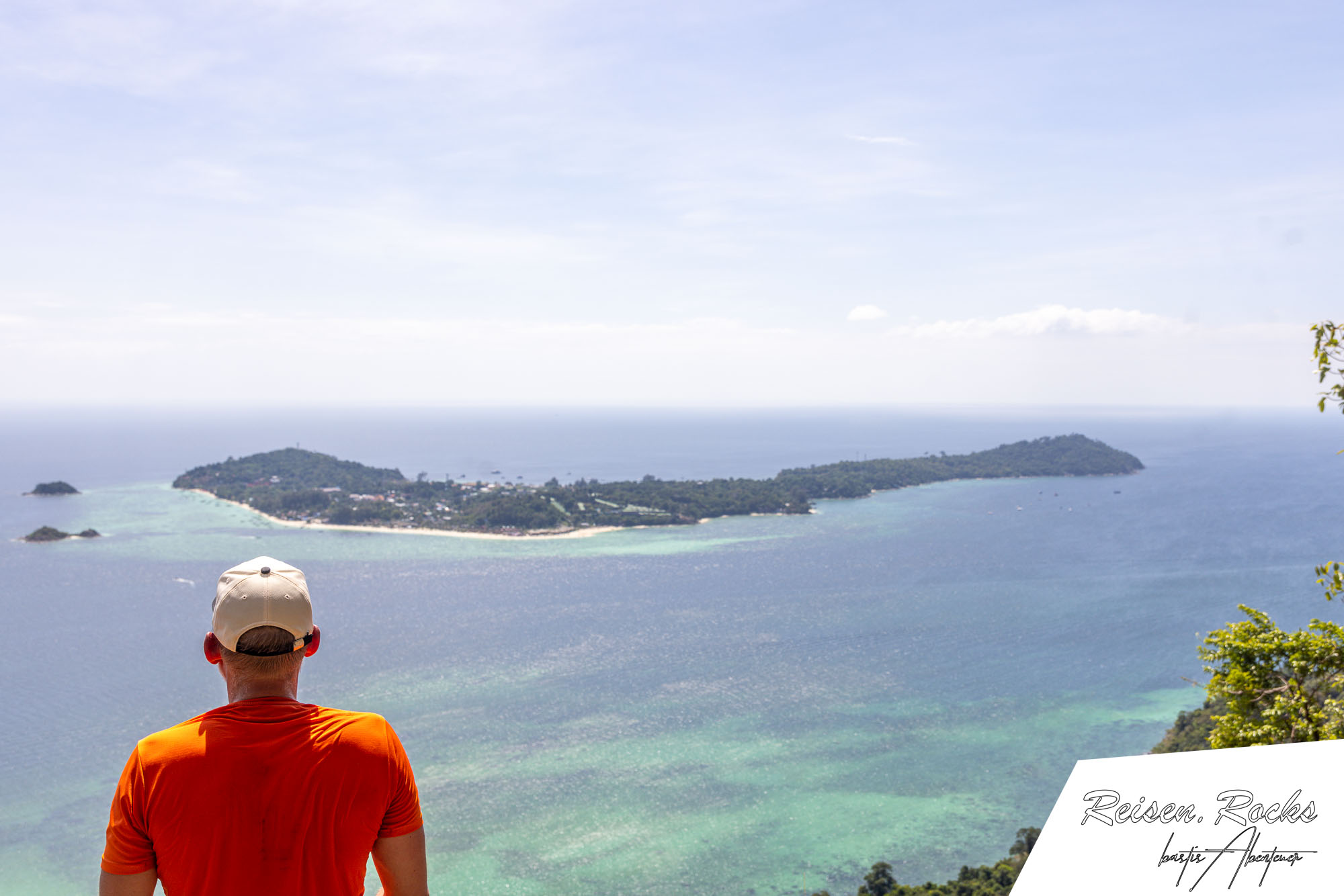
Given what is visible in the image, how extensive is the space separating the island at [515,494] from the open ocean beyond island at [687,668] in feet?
12.0

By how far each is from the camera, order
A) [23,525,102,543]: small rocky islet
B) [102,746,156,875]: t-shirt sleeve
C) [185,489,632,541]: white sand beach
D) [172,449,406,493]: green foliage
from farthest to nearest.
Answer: [172,449,406,493]: green foliage
[185,489,632,541]: white sand beach
[23,525,102,543]: small rocky islet
[102,746,156,875]: t-shirt sleeve

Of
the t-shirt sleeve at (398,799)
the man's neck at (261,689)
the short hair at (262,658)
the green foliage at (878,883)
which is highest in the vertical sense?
the short hair at (262,658)

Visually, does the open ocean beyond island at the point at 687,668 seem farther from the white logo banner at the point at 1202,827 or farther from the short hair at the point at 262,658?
the short hair at the point at 262,658

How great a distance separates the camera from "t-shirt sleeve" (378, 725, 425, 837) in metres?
1.42

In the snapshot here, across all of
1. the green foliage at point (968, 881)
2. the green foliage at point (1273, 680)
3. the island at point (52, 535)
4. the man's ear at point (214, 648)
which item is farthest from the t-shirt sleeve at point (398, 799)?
the island at point (52, 535)

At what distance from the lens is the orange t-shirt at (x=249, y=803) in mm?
1333

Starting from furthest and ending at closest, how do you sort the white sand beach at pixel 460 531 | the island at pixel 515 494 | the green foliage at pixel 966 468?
the green foliage at pixel 966 468 < the island at pixel 515 494 < the white sand beach at pixel 460 531

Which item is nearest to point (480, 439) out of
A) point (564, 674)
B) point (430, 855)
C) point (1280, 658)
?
point (564, 674)

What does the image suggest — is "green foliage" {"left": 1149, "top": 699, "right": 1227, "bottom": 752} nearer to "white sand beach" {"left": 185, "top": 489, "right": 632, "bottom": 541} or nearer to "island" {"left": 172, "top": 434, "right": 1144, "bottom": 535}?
"white sand beach" {"left": 185, "top": 489, "right": 632, "bottom": 541}

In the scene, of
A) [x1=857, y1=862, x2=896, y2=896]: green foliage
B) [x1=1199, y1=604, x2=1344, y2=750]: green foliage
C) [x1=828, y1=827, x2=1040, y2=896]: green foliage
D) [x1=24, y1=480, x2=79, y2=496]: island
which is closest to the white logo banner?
[x1=1199, y1=604, x2=1344, y2=750]: green foliage

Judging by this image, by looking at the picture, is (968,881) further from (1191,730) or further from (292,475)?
(292,475)

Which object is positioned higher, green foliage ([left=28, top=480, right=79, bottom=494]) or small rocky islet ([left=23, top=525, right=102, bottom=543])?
green foliage ([left=28, top=480, right=79, bottom=494])

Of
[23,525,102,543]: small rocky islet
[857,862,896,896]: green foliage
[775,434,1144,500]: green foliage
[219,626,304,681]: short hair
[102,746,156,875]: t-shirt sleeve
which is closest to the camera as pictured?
[102,746,156,875]: t-shirt sleeve

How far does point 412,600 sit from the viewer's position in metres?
41.9
